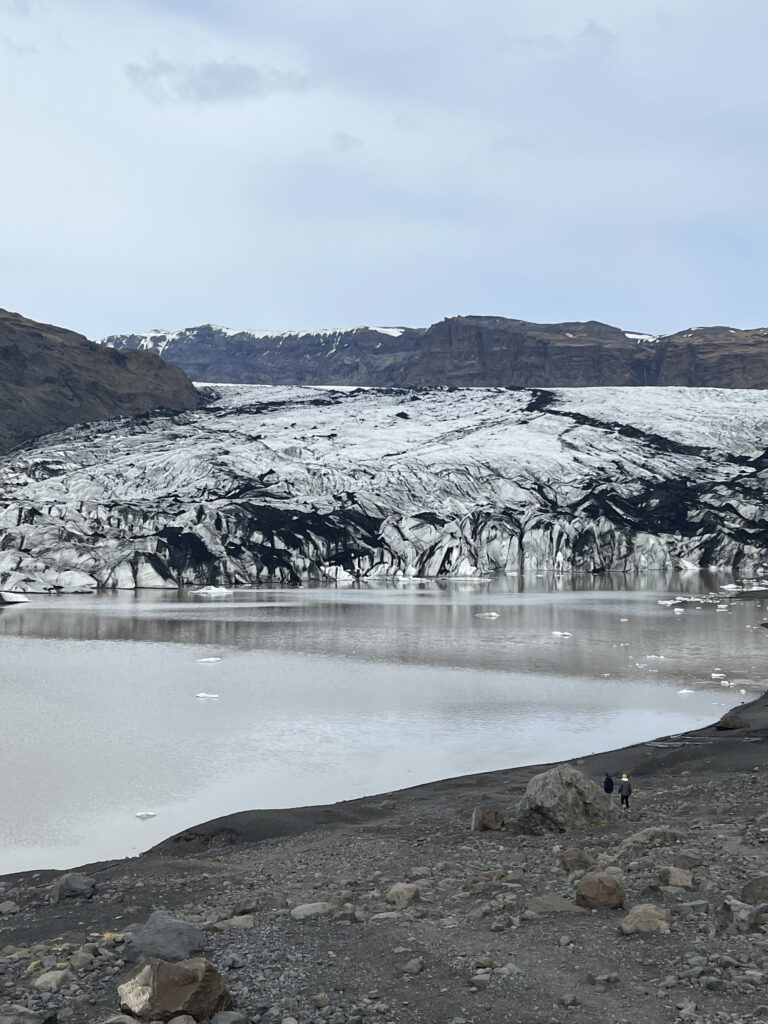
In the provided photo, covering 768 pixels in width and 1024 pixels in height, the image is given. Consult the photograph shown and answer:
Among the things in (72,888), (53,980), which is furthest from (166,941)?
(72,888)

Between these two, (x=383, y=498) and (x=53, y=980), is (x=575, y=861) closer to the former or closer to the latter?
(x=53, y=980)

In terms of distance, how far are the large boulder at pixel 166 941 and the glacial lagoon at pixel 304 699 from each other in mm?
3826

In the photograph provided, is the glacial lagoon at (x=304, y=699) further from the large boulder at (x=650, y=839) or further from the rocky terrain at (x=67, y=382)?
the rocky terrain at (x=67, y=382)

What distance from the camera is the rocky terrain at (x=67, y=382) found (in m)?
82.9

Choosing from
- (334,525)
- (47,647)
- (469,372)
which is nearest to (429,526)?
(334,525)

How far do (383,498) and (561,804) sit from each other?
52.3m

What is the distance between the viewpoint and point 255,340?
584ft

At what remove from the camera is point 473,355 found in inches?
5910

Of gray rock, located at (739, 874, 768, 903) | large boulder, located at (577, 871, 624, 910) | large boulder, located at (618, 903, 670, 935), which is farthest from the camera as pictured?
large boulder, located at (577, 871, 624, 910)

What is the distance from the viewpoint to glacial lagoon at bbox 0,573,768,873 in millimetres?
11703

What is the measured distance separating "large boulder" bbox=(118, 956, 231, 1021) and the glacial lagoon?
15.7ft

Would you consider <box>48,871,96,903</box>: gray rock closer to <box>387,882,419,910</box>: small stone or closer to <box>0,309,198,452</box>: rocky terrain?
<box>387,882,419,910</box>: small stone

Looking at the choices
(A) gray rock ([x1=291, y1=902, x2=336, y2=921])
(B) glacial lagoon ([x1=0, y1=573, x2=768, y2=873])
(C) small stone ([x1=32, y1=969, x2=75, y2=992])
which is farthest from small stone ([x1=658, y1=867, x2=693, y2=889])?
(B) glacial lagoon ([x1=0, y1=573, x2=768, y2=873])

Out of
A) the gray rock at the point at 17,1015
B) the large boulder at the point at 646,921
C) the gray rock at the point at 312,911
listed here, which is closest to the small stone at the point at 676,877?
the large boulder at the point at 646,921
